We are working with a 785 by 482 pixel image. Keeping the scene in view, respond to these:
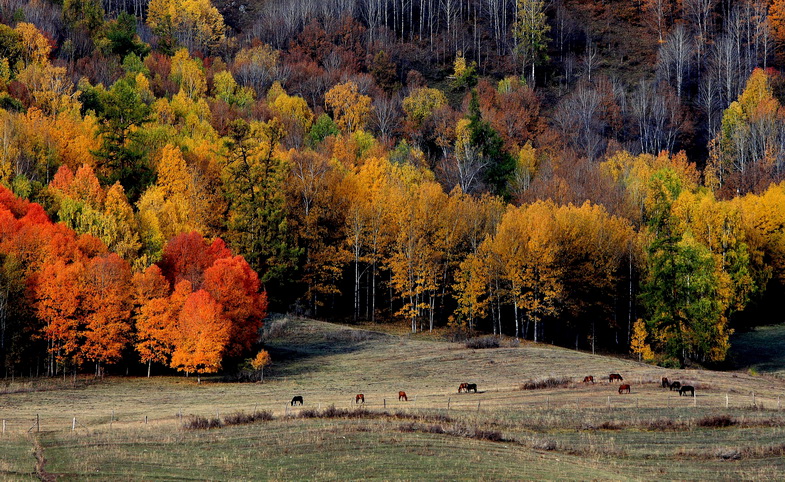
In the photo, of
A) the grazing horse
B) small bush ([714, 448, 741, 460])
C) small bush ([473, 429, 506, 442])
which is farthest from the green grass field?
the grazing horse

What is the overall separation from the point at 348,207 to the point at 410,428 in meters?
68.2

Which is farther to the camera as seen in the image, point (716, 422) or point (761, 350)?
point (761, 350)

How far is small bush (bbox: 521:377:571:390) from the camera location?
63.3 metres

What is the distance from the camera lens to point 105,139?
4183 inches

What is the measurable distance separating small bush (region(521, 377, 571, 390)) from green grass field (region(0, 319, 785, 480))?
0.63m

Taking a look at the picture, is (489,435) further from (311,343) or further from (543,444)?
(311,343)

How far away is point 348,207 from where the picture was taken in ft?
365

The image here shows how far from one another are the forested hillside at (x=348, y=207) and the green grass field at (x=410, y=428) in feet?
33.4

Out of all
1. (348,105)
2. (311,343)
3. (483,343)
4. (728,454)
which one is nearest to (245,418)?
(728,454)

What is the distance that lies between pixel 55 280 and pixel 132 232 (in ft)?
42.4

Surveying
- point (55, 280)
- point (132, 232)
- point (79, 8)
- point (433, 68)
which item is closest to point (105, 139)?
point (132, 232)

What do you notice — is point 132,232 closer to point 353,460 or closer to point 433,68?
point 353,460

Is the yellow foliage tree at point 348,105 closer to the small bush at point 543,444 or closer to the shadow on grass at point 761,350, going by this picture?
the shadow on grass at point 761,350

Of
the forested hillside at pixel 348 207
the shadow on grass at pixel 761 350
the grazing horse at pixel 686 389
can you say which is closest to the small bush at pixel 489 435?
the grazing horse at pixel 686 389
